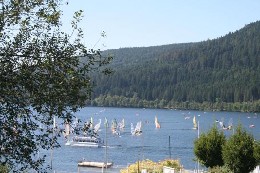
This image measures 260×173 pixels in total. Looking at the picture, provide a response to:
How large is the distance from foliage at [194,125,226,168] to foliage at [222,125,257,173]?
2058 mm

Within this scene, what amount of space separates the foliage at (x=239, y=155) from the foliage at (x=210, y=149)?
206cm

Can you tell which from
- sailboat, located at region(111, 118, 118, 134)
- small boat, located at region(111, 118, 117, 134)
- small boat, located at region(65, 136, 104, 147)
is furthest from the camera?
sailboat, located at region(111, 118, 118, 134)

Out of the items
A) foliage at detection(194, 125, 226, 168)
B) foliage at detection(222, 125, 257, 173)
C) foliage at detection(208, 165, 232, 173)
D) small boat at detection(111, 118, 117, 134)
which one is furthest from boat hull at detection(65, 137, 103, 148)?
foliage at detection(222, 125, 257, 173)

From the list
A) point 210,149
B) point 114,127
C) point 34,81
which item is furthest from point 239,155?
point 114,127

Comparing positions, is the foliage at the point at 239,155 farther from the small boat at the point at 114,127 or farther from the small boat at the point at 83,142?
the small boat at the point at 114,127

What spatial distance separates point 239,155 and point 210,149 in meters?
2.94

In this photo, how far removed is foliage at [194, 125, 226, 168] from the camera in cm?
3033

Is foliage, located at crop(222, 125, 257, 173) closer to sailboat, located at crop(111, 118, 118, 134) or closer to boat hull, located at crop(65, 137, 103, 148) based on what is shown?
boat hull, located at crop(65, 137, 103, 148)

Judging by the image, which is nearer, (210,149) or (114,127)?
(210,149)

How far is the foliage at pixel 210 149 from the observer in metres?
30.3

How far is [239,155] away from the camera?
27.6 meters

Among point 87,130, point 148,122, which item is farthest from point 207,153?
point 148,122

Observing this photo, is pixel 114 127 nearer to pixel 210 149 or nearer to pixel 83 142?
pixel 83 142

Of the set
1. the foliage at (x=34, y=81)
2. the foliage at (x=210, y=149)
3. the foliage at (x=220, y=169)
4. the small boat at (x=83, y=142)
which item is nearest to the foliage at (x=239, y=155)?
the foliage at (x=220, y=169)
